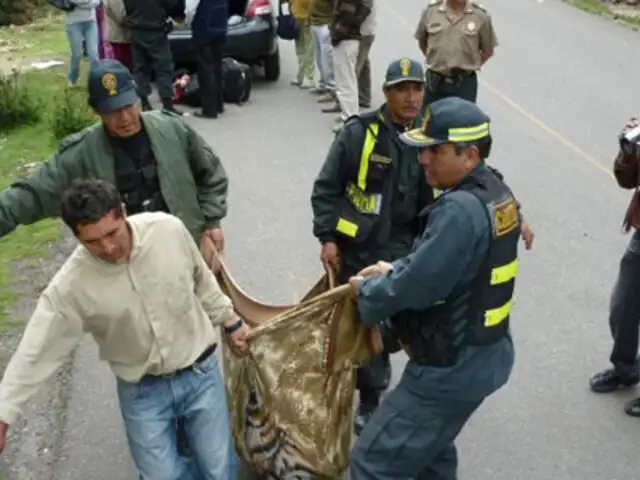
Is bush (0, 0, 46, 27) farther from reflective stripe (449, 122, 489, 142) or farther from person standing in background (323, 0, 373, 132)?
reflective stripe (449, 122, 489, 142)

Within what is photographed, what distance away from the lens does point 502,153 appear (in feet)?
33.2

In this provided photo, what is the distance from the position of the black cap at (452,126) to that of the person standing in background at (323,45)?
296 inches

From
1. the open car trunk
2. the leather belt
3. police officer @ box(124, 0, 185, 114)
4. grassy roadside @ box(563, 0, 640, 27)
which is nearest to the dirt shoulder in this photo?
the leather belt

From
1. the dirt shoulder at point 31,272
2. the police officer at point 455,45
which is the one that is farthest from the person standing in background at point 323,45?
the dirt shoulder at point 31,272

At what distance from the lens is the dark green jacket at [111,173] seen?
4.52m

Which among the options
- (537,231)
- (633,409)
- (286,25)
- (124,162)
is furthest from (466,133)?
(286,25)

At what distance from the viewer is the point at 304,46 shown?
12.3 m

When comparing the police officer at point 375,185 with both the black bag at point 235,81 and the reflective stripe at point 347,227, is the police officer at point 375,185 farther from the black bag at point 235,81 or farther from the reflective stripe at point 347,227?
the black bag at point 235,81

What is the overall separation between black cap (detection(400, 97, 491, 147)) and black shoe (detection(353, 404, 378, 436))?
6.40ft

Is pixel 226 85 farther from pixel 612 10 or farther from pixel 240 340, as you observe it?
pixel 612 10

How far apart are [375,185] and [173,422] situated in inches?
60.4

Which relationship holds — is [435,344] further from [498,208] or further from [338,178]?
[338,178]

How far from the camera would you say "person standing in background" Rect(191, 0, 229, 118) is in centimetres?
1074

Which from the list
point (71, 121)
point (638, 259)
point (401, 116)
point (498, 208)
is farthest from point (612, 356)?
point (71, 121)
